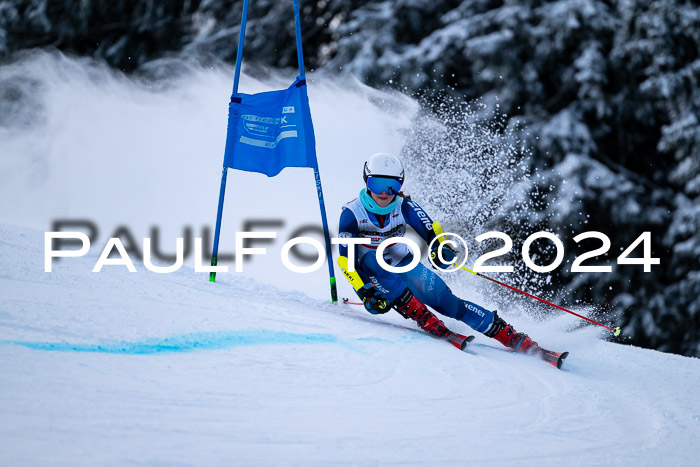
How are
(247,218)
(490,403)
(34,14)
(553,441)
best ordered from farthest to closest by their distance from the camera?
(34,14) < (247,218) < (490,403) < (553,441)

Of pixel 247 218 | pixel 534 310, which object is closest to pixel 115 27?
pixel 247 218

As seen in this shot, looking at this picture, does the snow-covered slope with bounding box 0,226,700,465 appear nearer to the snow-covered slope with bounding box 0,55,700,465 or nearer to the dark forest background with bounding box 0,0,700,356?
the snow-covered slope with bounding box 0,55,700,465

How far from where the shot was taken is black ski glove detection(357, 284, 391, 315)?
14.0 feet

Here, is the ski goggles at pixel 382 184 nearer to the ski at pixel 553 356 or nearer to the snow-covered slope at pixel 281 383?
the snow-covered slope at pixel 281 383

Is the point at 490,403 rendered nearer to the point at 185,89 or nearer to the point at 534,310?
the point at 534,310

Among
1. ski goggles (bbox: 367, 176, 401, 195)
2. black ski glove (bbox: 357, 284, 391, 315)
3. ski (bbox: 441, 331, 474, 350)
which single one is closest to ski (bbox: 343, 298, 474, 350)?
ski (bbox: 441, 331, 474, 350)

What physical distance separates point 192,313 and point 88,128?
6.18 metres

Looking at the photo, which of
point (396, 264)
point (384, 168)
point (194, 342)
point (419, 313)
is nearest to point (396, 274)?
point (396, 264)

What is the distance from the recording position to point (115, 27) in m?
12.6

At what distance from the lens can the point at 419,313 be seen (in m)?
4.34

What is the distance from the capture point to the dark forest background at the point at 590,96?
9102 millimetres

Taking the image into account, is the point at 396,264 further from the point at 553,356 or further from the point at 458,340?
the point at 553,356

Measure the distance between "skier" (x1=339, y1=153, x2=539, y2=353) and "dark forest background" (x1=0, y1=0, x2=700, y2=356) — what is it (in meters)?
4.89

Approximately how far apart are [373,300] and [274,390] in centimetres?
161
